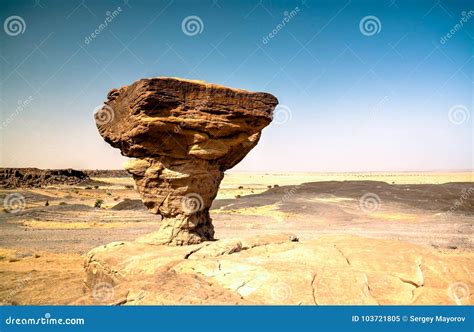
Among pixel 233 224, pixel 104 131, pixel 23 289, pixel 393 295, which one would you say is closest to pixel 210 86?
pixel 104 131

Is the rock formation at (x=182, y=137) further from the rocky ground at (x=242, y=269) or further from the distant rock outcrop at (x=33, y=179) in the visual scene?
the distant rock outcrop at (x=33, y=179)

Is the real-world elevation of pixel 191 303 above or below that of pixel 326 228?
below

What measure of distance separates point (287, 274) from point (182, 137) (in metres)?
5.96

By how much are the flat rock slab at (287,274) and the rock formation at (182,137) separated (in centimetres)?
196

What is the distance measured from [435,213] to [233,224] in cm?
1958

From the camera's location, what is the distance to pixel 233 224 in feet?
88.3

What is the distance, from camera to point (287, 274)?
7.62m

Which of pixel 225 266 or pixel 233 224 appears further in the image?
pixel 233 224

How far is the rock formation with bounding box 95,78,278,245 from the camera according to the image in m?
10.8

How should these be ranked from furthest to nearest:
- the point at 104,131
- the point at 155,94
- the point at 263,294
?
the point at 104,131 → the point at 155,94 → the point at 263,294

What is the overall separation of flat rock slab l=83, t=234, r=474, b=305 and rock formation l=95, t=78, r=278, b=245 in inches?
77.0

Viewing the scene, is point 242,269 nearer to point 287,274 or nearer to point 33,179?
point 287,274

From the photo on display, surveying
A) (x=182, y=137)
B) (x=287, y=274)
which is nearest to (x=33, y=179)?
(x=182, y=137)

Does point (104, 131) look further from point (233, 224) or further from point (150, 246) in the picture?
point (233, 224)
